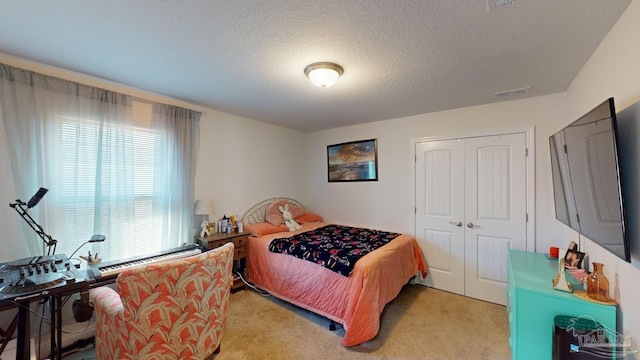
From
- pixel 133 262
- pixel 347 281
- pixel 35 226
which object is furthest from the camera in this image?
pixel 347 281

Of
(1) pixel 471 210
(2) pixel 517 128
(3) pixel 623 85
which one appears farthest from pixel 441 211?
(3) pixel 623 85

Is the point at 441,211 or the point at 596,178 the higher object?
the point at 596,178

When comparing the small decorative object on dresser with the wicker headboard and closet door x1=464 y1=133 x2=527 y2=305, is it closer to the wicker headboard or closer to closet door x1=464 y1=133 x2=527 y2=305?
closet door x1=464 y1=133 x2=527 y2=305

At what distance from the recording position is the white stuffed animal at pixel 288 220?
3.80 metres

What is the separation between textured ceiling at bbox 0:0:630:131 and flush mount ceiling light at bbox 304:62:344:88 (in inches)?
2.1

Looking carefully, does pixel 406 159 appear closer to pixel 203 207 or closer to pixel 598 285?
pixel 598 285

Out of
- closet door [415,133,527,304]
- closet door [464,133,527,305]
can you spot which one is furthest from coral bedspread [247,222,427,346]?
closet door [464,133,527,305]

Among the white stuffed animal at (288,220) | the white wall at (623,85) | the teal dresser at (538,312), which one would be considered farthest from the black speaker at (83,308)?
the white wall at (623,85)

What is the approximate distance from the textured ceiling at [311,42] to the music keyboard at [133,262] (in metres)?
1.69

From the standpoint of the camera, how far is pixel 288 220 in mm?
3889

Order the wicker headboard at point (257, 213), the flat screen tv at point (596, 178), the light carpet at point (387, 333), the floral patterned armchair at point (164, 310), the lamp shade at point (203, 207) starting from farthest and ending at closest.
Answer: the wicker headboard at point (257, 213) < the lamp shade at point (203, 207) < the light carpet at point (387, 333) < the floral patterned armchair at point (164, 310) < the flat screen tv at point (596, 178)

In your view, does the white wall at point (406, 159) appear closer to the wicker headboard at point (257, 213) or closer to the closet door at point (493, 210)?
the closet door at point (493, 210)

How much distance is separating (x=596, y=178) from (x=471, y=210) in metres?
1.86

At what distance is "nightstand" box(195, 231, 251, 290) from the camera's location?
286cm
